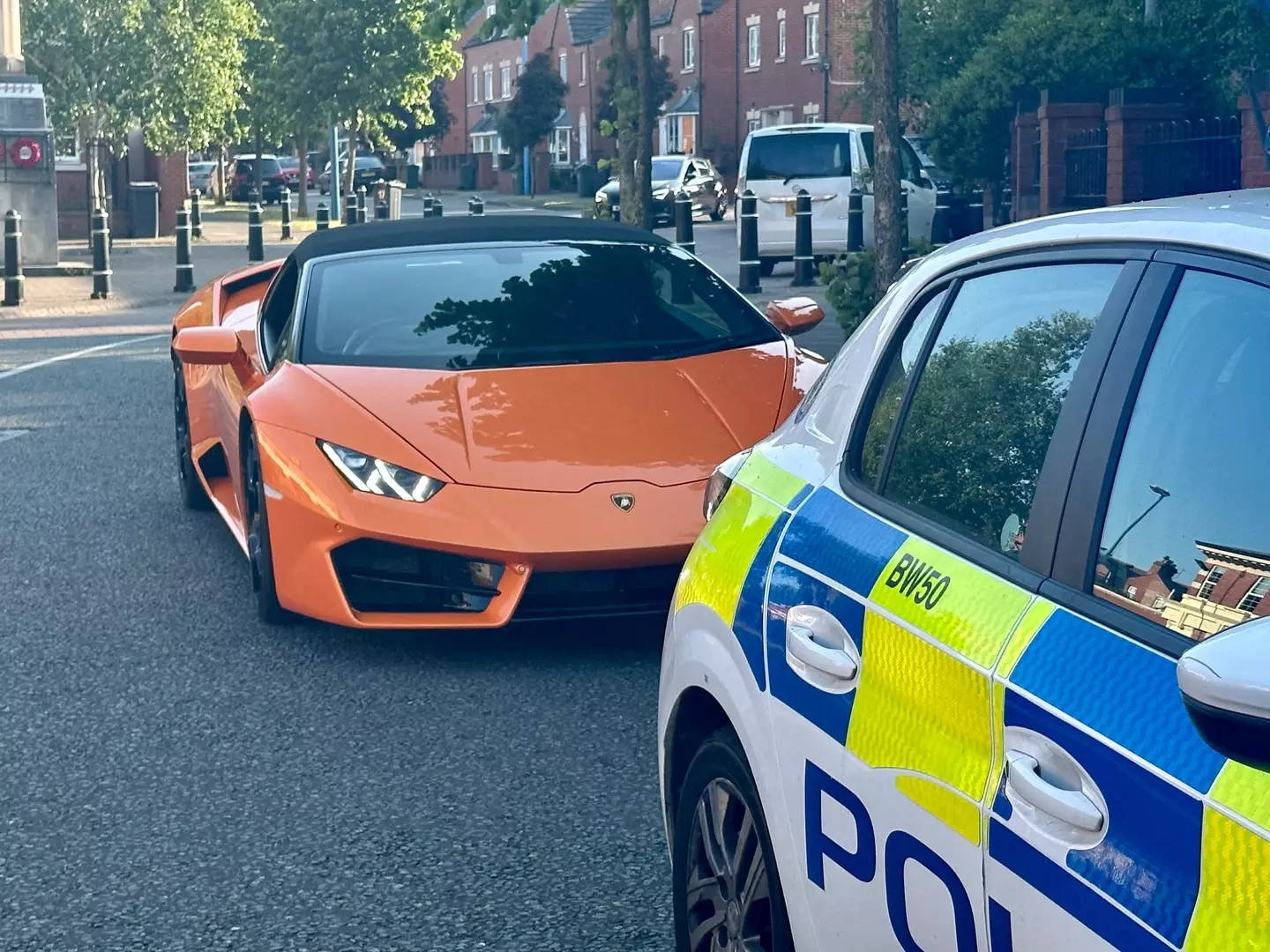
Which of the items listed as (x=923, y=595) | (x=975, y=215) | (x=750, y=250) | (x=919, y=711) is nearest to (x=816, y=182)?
(x=750, y=250)

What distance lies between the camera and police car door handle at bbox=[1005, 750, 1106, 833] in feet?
7.00

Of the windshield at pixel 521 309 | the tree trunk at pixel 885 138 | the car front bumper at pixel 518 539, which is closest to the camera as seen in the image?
the car front bumper at pixel 518 539

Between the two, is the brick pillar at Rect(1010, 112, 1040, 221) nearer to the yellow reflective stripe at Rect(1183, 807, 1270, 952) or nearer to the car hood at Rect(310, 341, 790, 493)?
the car hood at Rect(310, 341, 790, 493)

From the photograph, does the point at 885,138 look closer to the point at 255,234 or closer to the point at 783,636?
the point at 783,636

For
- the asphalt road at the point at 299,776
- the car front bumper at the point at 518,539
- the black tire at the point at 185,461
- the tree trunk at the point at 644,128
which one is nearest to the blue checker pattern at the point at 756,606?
the asphalt road at the point at 299,776

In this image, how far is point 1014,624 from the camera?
7.94 ft

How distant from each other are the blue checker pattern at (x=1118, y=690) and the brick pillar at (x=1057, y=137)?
2097cm

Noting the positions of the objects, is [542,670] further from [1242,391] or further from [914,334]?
[1242,391]

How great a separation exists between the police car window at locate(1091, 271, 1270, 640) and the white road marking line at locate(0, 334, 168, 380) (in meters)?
13.6

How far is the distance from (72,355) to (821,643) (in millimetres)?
14815

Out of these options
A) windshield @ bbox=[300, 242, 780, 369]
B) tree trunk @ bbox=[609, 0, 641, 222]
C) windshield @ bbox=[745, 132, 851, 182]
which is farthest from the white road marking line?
windshield @ bbox=[745, 132, 851, 182]

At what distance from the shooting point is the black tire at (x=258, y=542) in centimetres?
658

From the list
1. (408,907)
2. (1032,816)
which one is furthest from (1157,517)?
(408,907)

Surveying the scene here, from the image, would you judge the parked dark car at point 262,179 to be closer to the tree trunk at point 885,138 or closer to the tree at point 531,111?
the tree at point 531,111
